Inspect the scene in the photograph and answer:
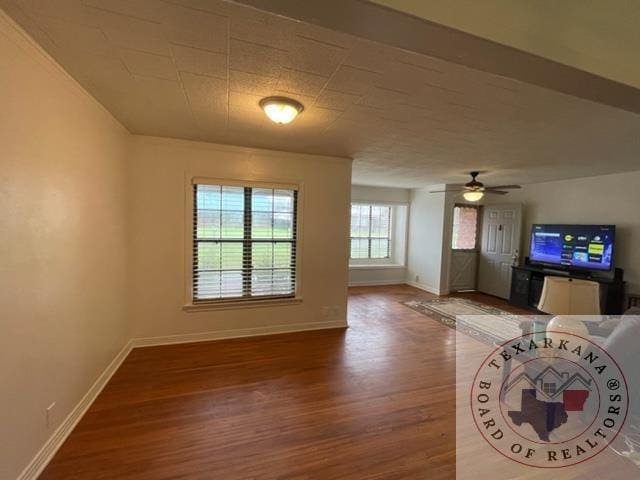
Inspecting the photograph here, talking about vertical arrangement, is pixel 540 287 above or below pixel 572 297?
below

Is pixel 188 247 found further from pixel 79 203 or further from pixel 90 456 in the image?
pixel 90 456

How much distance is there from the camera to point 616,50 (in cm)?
132

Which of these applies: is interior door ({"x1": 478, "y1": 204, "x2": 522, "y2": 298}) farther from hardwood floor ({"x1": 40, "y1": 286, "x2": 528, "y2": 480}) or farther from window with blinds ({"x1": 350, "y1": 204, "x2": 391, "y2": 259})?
hardwood floor ({"x1": 40, "y1": 286, "x2": 528, "y2": 480})

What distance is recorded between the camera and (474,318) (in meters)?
5.06

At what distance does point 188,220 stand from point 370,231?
4.96 m

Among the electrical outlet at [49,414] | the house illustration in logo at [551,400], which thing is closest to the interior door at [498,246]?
the house illustration in logo at [551,400]

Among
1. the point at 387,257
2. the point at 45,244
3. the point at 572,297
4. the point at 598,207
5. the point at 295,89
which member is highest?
the point at 295,89

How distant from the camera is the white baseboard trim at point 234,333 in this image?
11.9 feet

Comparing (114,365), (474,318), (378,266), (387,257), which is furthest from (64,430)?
(387,257)

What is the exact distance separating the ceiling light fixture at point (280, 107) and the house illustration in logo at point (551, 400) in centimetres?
272

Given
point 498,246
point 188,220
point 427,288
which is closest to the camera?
point 188,220

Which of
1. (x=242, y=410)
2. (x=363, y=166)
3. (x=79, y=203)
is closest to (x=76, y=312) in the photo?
(x=79, y=203)

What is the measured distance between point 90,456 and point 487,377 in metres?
3.35

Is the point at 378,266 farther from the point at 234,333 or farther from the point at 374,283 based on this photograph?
the point at 234,333
